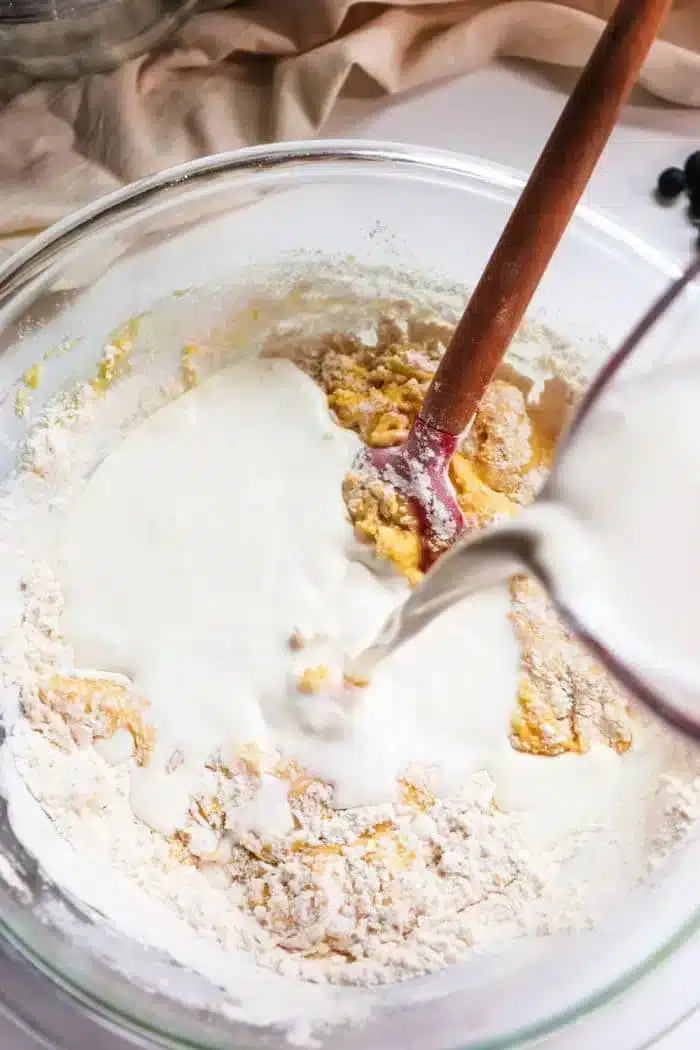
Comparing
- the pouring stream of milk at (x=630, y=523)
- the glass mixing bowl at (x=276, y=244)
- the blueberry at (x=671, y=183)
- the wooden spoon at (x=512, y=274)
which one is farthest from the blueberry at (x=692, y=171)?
the pouring stream of milk at (x=630, y=523)

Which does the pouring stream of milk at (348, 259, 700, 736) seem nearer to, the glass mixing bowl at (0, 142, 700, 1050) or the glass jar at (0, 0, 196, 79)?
the glass mixing bowl at (0, 142, 700, 1050)

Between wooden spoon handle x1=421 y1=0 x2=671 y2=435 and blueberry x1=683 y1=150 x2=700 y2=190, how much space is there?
35 centimetres

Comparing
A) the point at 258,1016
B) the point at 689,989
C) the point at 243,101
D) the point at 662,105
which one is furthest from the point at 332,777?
the point at 662,105

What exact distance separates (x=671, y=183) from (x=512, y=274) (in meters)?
0.37

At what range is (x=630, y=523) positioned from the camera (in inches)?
24.8

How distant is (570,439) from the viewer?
2.16 ft

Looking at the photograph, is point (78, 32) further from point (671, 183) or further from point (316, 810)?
point (316, 810)

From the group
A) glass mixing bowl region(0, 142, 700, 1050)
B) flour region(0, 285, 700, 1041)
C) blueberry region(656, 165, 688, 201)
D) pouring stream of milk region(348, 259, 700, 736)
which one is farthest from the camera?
blueberry region(656, 165, 688, 201)

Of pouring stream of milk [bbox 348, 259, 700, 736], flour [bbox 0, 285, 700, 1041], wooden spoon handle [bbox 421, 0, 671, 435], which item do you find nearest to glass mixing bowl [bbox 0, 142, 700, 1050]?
flour [bbox 0, 285, 700, 1041]

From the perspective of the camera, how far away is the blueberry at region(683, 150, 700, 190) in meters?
1.04

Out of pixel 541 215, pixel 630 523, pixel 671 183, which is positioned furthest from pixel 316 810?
pixel 671 183

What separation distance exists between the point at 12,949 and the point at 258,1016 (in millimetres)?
192

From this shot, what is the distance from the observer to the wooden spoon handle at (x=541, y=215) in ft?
2.19

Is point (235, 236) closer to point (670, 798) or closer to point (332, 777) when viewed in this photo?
point (332, 777)
